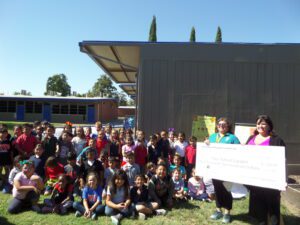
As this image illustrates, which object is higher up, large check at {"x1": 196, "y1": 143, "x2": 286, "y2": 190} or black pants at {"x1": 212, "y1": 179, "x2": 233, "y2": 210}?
large check at {"x1": 196, "y1": 143, "x2": 286, "y2": 190}

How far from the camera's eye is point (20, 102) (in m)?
35.8

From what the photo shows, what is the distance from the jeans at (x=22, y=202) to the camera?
206 inches

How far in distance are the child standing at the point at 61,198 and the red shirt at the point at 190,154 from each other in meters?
2.93

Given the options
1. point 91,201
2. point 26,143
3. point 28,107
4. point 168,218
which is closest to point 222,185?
point 168,218

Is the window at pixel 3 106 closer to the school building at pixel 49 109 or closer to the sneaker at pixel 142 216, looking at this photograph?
the school building at pixel 49 109

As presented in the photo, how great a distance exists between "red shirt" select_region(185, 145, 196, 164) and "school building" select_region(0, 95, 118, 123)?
29097 mm

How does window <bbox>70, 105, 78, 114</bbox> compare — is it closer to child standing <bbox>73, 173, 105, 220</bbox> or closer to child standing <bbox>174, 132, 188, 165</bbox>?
child standing <bbox>174, 132, 188, 165</bbox>

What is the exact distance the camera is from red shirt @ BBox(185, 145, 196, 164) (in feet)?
23.2

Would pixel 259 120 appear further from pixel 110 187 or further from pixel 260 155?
pixel 110 187

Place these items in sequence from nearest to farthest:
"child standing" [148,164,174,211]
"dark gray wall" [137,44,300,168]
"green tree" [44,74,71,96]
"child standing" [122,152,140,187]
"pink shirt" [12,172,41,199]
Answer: "pink shirt" [12,172,41,199] → "child standing" [148,164,174,211] → "child standing" [122,152,140,187] → "dark gray wall" [137,44,300,168] → "green tree" [44,74,71,96]

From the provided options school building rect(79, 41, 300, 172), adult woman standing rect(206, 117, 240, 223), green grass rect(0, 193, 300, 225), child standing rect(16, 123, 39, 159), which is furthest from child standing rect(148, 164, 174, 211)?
child standing rect(16, 123, 39, 159)

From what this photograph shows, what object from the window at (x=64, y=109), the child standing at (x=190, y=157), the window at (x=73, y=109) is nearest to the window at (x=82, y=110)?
the window at (x=73, y=109)

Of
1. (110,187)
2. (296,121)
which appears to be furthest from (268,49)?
(110,187)

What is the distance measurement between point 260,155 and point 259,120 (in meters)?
0.53
